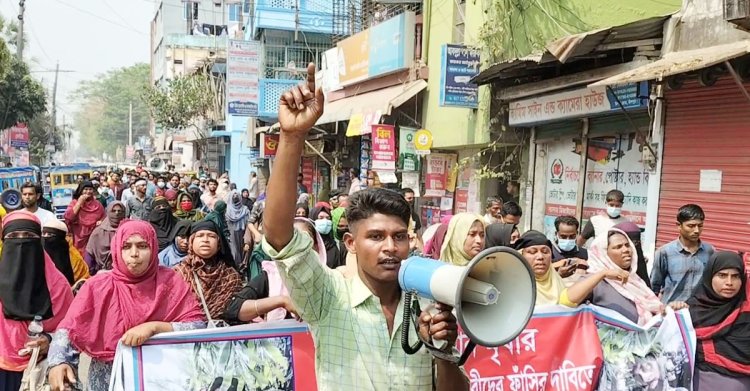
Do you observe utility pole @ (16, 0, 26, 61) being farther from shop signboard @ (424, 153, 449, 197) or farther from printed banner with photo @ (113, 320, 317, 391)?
printed banner with photo @ (113, 320, 317, 391)

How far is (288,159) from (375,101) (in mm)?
12600

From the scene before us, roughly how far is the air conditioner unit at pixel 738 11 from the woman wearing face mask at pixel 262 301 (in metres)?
4.07

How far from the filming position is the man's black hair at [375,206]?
2107mm

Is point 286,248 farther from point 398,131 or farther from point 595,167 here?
point 398,131

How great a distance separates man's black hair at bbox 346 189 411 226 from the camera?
2.11 meters

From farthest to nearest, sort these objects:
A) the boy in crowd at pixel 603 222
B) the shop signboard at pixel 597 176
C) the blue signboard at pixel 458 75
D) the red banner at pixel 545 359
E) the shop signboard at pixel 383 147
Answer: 1. the shop signboard at pixel 383 147
2. the blue signboard at pixel 458 75
3. the shop signboard at pixel 597 176
4. the boy in crowd at pixel 603 222
5. the red banner at pixel 545 359

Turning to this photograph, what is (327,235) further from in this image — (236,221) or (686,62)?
(686,62)

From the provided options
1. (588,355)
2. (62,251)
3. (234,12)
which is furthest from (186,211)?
(234,12)

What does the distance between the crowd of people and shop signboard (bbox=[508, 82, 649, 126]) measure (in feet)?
10.6

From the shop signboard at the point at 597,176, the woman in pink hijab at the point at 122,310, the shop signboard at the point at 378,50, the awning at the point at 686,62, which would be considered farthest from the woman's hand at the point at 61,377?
the shop signboard at the point at 378,50

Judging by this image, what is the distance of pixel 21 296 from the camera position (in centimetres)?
376

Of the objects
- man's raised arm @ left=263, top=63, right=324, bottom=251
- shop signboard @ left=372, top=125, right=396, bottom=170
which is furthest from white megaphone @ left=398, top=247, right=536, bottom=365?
shop signboard @ left=372, top=125, right=396, bottom=170

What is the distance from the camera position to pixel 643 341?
3768 mm

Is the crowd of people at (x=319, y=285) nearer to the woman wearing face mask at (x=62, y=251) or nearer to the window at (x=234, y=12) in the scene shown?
the woman wearing face mask at (x=62, y=251)
